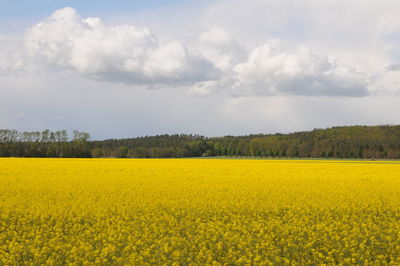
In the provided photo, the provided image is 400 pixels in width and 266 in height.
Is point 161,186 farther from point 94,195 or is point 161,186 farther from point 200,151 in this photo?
point 200,151

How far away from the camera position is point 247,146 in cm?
12925

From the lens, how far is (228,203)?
17359 mm

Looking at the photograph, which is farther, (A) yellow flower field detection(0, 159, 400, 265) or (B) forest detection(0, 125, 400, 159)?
(B) forest detection(0, 125, 400, 159)

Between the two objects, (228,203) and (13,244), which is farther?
(228,203)

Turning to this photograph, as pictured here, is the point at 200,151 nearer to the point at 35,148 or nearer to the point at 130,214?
the point at 35,148

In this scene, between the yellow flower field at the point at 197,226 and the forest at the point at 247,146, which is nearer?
the yellow flower field at the point at 197,226

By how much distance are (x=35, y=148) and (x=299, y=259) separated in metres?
94.5

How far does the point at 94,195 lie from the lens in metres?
19.6

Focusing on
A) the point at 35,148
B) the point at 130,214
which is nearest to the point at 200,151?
the point at 35,148

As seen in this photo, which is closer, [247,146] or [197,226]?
[197,226]

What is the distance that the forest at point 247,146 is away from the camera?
9675 centimetres

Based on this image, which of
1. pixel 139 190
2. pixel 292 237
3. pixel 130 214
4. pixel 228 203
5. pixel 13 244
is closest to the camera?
pixel 13 244

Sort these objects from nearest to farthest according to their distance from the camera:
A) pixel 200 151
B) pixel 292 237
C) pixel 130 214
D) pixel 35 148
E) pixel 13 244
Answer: pixel 13 244 → pixel 292 237 → pixel 130 214 → pixel 35 148 → pixel 200 151

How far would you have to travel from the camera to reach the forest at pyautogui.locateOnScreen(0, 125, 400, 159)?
96.8m
